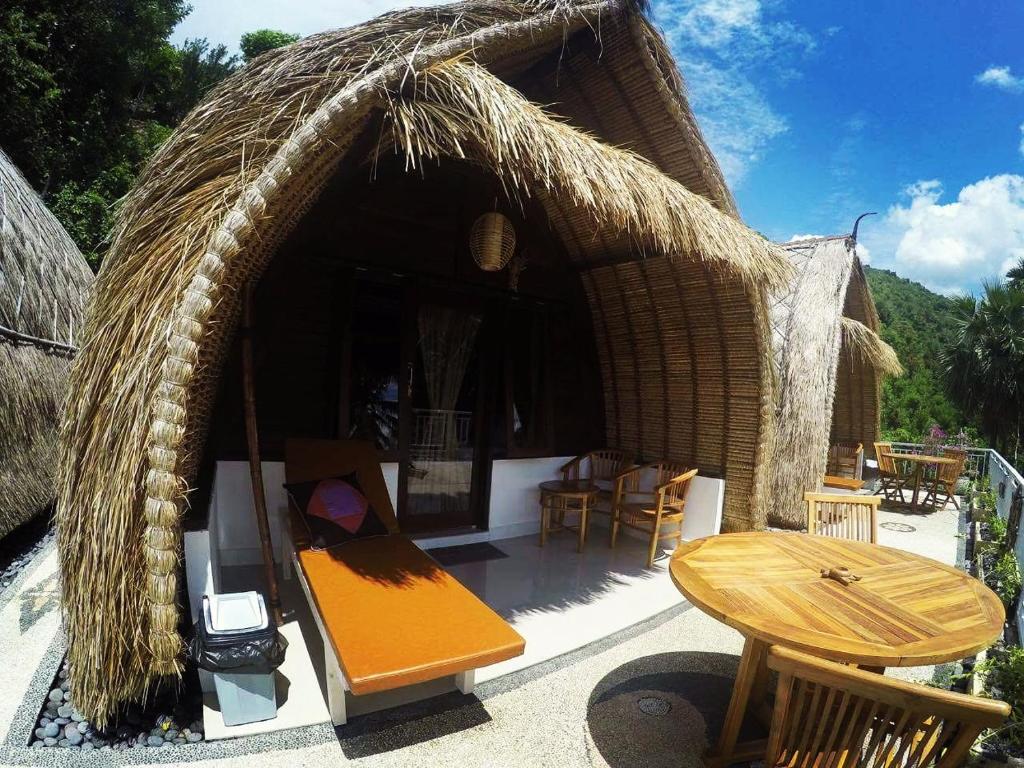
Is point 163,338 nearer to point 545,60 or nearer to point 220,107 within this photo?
point 220,107

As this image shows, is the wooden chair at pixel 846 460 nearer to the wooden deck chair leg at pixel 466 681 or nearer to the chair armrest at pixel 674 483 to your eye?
the chair armrest at pixel 674 483

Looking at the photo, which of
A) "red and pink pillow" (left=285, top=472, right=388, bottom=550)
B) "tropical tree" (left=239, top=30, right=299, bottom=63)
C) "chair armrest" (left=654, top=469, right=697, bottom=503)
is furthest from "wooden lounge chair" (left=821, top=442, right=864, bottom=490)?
"tropical tree" (left=239, top=30, right=299, bottom=63)

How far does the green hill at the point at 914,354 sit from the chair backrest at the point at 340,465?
13.9 m

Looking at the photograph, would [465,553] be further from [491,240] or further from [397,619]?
[491,240]

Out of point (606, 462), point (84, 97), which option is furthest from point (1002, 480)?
point (84, 97)

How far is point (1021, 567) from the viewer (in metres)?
3.48

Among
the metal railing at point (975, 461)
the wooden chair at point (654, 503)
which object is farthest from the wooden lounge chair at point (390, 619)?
the metal railing at point (975, 461)

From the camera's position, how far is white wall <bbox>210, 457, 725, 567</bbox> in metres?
3.94

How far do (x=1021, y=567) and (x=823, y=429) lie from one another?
9.40 ft

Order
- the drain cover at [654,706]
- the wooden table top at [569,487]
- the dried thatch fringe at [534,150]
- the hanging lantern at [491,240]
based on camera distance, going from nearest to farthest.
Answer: the dried thatch fringe at [534,150], the drain cover at [654,706], the hanging lantern at [491,240], the wooden table top at [569,487]

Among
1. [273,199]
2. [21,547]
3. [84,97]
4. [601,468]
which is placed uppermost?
[84,97]

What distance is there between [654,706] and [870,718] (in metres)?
1.33

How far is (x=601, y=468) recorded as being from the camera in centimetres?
573

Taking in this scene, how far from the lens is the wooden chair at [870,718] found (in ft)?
4.22
